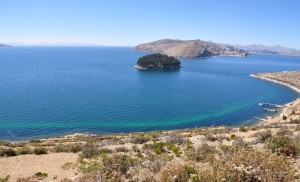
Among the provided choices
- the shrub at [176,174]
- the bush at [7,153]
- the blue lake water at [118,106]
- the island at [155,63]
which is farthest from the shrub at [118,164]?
the island at [155,63]

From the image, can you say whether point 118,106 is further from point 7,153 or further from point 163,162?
point 163,162

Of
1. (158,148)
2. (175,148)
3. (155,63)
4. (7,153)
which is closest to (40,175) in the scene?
(7,153)

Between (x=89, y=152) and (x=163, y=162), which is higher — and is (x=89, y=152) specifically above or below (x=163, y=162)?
below

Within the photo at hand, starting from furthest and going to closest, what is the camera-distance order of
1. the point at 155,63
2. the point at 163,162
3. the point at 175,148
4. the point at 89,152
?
the point at 155,63
the point at 175,148
the point at 89,152
the point at 163,162

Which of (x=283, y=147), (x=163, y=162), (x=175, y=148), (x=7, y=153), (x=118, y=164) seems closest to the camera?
(x=118, y=164)

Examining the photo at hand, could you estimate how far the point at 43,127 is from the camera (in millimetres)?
47219

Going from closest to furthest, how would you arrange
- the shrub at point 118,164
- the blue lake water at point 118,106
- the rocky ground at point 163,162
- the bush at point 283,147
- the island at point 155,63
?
1. the rocky ground at point 163,162
2. the shrub at point 118,164
3. the bush at point 283,147
4. the blue lake water at point 118,106
5. the island at point 155,63

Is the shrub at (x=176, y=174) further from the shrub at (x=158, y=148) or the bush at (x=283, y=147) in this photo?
Result: the shrub at (x=158, y=148)

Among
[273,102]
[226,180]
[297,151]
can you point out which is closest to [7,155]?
[226,180]

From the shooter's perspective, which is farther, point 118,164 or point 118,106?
point 118,106

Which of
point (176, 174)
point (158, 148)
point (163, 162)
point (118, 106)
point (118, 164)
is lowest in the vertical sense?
point (118, 106)

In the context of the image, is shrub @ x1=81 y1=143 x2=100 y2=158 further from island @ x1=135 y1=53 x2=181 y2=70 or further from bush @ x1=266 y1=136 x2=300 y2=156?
island @ x1=135 y1=53 x2=181 y2=70

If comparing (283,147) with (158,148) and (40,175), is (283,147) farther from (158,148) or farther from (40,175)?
(40,175)

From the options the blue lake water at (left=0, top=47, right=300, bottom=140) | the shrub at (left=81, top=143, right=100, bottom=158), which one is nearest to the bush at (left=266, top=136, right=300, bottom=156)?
the shrub at (left=81, top=143, right=100, bottom=158)
